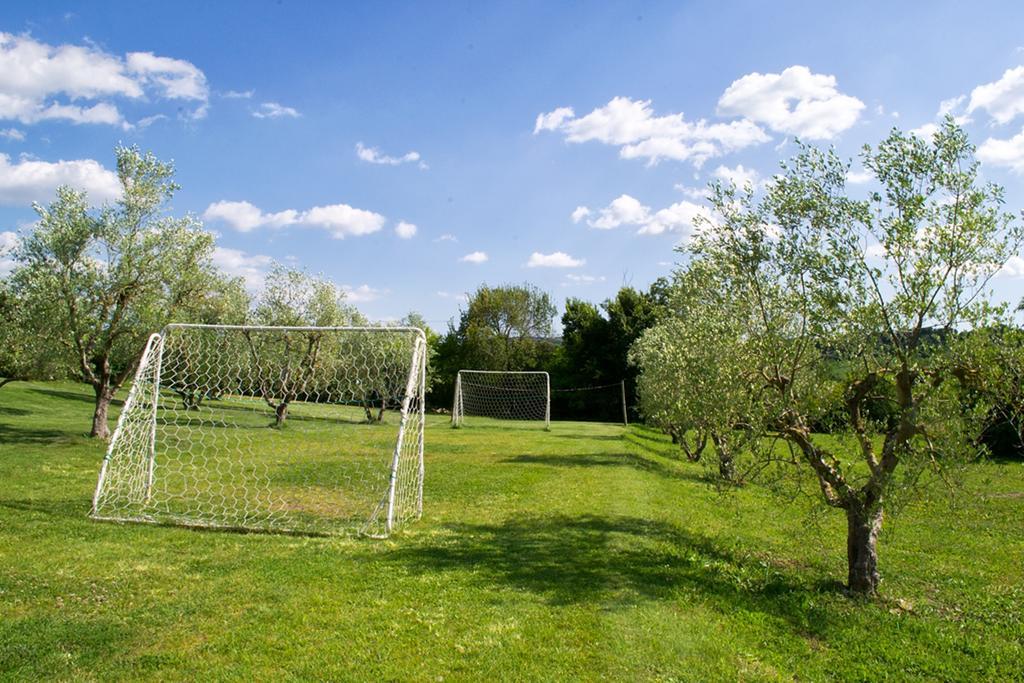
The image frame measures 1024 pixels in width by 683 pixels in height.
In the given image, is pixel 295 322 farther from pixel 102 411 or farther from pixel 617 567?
pixel 617 567

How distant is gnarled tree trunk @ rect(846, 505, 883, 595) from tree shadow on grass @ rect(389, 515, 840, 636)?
288 millimetres

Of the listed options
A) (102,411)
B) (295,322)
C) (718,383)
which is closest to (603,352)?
(295,322)

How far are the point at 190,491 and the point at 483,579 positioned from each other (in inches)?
285

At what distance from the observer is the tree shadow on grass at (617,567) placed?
719cm

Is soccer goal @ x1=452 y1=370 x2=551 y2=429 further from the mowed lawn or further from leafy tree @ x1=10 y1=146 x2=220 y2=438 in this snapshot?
the mowed lawn

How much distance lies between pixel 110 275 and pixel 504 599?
1654 cm

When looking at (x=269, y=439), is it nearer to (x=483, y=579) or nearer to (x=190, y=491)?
(x=190, y=491)

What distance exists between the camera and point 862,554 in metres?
7.88

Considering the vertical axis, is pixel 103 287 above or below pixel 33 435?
above

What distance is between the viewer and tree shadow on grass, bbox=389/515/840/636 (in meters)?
7.19

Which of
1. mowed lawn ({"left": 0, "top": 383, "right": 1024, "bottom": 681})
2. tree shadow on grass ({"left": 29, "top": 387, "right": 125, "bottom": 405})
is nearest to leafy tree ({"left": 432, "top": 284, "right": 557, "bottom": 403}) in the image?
tree shadow on grass ({"left": 29, "top": 387, "right": 125, "bottom": 405})

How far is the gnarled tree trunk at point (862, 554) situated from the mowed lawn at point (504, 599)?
0.87ft

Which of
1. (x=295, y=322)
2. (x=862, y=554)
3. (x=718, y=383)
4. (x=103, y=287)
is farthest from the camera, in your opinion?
(x=295, y=322)

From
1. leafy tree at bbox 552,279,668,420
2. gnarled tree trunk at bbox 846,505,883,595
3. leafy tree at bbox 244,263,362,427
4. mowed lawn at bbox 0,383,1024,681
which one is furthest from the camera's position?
leafy tree at bbox 552,279,668,420
